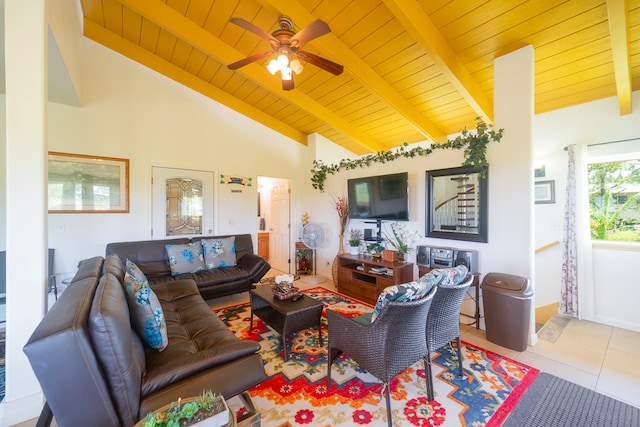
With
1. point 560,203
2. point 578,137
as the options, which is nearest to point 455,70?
point 578,137

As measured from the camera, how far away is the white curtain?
3.15 m

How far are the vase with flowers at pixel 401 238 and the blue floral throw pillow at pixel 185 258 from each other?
2.82 metres

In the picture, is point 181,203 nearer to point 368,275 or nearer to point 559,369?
point 368,275

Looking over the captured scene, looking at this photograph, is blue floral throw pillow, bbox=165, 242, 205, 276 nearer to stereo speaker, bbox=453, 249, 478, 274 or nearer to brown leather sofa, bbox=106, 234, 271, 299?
brown leather sofa, bbox=106, 234, 271, 299

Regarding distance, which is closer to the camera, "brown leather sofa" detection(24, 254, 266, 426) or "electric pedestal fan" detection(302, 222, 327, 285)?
"brown leather sofa" detection(24, 254, 266, 426)

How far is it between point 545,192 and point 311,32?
3.71 meters

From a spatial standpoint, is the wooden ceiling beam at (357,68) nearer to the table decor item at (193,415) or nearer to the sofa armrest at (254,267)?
the sofa armrest at (254,267)

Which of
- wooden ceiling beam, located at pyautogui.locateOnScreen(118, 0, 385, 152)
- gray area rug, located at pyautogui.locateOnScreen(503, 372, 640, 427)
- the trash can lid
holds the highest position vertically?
wooden ceiling beam, located at pyautogui.locateOnScreen(118, 0, 385, 152)

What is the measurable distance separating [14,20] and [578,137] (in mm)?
5401

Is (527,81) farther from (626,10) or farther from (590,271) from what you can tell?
(590,271)

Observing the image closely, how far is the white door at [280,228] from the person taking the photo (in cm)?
556

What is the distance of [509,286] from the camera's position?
2486mm

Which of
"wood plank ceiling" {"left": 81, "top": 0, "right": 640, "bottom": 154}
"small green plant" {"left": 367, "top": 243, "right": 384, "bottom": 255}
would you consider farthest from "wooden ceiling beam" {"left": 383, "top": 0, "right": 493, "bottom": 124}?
"small green plant" {"left": 367, "top": 243, "right": 384, "bottom": 255}

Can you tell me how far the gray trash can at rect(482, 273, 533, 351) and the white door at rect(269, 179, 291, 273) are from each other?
3755 mm
